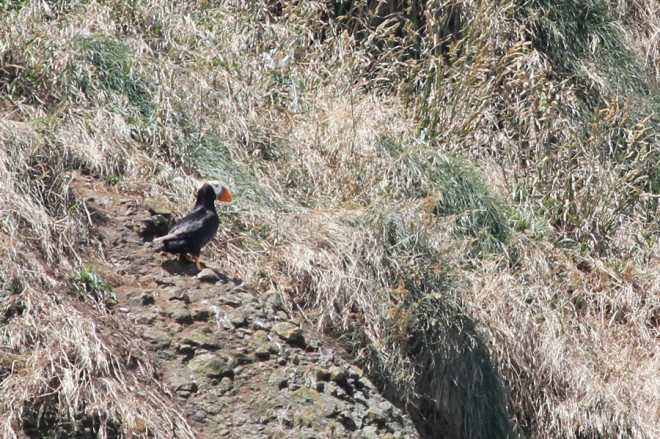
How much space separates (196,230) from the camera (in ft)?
14.4

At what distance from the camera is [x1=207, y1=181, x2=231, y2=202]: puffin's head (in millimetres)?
4625

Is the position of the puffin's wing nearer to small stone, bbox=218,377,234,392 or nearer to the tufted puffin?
the tufted puffin

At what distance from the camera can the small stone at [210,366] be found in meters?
4.04

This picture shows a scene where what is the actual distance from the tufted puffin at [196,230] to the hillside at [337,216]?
113mm

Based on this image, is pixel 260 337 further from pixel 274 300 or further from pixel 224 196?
pixel 224 196

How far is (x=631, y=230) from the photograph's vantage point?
619cm

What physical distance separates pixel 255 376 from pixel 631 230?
10.2 feet

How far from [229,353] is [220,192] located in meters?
0.88

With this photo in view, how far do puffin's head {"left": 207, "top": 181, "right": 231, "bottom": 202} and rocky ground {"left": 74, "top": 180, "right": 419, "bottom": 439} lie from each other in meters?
0.31

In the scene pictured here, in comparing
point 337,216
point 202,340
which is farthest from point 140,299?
point 337,216

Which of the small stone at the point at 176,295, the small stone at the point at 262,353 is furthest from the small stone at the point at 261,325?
the small stone at the point at 176,295

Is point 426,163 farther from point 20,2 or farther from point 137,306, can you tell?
point 20,2

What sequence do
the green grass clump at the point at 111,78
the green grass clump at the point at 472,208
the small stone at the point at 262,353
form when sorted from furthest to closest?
the green grass clump at the point at 472,208, the green grass clump at the point at 111,78, the small stone at the point at 262,353

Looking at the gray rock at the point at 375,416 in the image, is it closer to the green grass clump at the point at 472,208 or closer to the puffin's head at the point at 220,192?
the puffin's head at the point at 220,192
